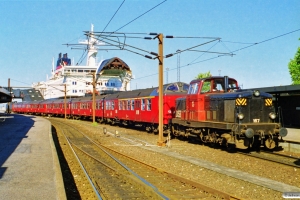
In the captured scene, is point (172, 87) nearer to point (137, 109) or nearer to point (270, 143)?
point (137, 109)

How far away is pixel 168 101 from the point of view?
23.6 m

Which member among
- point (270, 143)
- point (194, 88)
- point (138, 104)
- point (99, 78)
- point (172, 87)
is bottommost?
point (270, 143)

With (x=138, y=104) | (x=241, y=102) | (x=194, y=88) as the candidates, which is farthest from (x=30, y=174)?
(x=138, y=104)

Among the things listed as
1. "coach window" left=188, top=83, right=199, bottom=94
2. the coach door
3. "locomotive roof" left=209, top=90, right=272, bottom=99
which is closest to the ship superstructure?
the coach door

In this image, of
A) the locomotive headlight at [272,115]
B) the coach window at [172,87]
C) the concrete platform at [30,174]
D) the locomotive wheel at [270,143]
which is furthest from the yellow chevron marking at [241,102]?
the coach window at [172,87]

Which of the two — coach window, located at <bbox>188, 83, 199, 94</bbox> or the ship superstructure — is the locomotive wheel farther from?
the ship superstructure

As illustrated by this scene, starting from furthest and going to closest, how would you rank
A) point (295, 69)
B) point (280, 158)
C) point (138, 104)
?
1. point (295, 69)
2. point (138, 104)
3. point (280, 158)

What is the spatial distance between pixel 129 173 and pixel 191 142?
31.0 feet

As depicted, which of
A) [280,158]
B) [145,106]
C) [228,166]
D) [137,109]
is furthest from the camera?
[137,109]

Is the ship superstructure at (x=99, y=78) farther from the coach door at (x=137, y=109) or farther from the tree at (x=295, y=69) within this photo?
the coach door at (x=137, y=109)

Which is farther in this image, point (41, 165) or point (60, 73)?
point (60, 73)

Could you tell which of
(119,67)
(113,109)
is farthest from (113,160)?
(119,67)

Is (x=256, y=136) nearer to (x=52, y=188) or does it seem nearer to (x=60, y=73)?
(x=52, y=188)

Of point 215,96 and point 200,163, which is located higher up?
point 215,96
